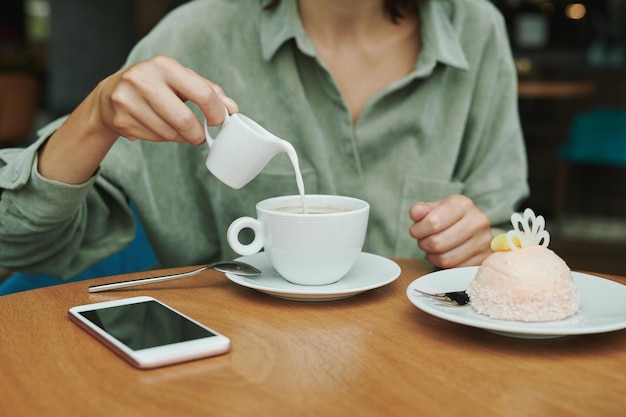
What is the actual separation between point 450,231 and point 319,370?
0.42m

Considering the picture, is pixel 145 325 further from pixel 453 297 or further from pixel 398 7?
pixel 398 7

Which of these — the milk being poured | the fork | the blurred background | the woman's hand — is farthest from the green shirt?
the blurred background

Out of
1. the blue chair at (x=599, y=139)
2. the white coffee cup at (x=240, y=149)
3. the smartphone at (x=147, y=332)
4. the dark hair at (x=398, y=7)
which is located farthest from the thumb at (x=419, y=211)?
the blue chair at (x=599, y=139)

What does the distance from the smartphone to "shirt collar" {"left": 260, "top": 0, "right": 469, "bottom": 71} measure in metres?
0.70

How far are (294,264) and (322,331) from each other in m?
0.13

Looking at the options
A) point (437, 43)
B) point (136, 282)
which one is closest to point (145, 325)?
point (136, 282)

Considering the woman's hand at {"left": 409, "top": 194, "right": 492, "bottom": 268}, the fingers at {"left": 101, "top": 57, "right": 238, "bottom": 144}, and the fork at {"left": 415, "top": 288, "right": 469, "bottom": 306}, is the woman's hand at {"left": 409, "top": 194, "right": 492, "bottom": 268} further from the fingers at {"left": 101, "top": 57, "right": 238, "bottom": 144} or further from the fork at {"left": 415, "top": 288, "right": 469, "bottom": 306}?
the fingers at {"left": 101, "top": 57, "right": 238, "bottom": 144}

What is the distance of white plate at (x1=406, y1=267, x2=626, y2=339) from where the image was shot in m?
0.70

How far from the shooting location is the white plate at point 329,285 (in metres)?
0.84

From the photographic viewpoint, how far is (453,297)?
822mm

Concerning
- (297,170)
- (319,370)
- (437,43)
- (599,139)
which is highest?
(437,43)

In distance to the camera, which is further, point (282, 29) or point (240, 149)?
point (282, 29)

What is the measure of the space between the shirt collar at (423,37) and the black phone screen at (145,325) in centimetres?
71

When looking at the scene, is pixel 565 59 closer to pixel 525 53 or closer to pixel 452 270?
pixel 525 53
